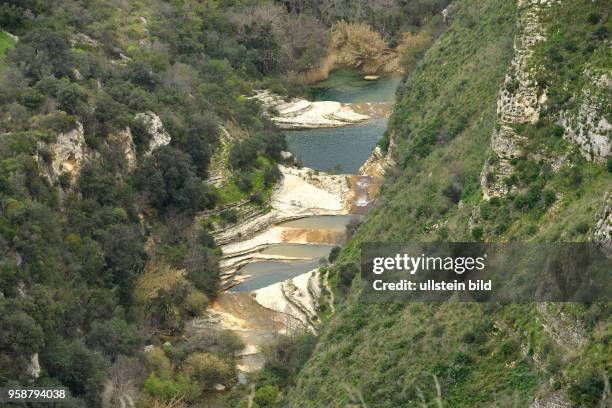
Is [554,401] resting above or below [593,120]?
below

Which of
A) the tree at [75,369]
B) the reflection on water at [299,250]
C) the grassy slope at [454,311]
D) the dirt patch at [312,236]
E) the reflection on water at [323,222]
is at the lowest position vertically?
the reflection on water at [299,250]

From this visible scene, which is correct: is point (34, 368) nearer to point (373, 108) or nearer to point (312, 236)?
point (312, 236)

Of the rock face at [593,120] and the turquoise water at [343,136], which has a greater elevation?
the rock face at [593,120]

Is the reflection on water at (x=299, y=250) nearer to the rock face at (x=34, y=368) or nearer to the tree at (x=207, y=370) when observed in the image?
the tree at (x=207, y=370)

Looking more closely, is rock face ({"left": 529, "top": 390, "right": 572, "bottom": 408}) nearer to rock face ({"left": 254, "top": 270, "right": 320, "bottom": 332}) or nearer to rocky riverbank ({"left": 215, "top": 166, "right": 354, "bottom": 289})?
rock face ({"left": 254, "top": 270, "right": 320, "bottom": 332})

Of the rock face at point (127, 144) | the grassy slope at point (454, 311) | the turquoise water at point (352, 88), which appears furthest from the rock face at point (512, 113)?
the turquoise water at point (352, 88)

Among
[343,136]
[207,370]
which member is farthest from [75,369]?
[343,136]

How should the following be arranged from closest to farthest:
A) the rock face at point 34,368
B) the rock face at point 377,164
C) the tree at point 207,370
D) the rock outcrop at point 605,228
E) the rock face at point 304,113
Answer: the rock outcrop at point 605,228 → the rock face at point 34,368 → the tree at point 207,370 → the rock face at point 377,164 → the rock face at point 304,113
